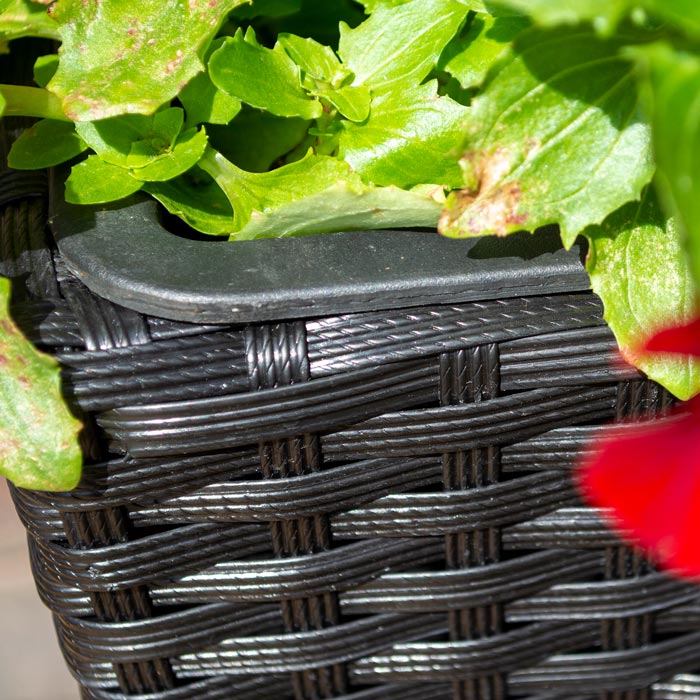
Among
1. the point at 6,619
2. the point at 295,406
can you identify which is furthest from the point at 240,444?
the point at 6,619

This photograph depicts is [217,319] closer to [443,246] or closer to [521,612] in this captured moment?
[443,246]

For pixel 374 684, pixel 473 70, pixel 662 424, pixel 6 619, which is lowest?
pixel 6 619

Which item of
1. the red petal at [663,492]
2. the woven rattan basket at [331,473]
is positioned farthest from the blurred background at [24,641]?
the red petal at [663,492]

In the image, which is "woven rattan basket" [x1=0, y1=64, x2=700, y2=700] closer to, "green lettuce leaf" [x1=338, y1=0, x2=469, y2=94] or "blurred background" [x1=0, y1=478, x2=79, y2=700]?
"green lettuce leaf" [x1=338, y1=0, x2=469, y2=94]

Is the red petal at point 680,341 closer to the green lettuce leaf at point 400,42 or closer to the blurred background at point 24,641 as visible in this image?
the green lettuce leaf at point 400,42

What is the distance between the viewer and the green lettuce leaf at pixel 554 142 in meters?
0.25

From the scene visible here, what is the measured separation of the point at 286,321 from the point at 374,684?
0.60ft

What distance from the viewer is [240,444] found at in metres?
0.30

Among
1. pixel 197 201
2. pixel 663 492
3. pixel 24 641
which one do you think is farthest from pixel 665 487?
pixel 24 641

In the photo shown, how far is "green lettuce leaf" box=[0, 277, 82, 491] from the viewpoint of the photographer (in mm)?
271

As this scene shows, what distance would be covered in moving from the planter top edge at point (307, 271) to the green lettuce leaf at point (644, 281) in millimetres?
13

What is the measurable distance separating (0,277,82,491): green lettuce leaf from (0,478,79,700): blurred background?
53 centimetres

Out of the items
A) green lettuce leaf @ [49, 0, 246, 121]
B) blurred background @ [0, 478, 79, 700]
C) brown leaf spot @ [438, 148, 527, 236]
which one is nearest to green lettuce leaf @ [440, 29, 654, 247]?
brown leaf spot @ [438, 148, 527, 236]

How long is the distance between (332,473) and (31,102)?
0.17 meters
